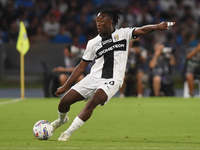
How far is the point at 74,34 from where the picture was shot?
63.8 ft

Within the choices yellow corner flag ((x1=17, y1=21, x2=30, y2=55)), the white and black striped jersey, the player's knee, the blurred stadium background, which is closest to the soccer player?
the white and black striped jersey

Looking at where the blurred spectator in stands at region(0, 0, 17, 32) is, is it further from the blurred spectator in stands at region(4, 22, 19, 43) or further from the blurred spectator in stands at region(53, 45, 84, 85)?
the blurred spectator in stands at region(53, 45, 84, 85)

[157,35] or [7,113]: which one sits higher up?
[157,35]

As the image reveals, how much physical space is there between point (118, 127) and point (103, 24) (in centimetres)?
226

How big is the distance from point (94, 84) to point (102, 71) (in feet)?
0.78

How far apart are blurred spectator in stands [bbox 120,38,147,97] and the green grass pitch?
2777 mm

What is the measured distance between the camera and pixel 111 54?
662cm

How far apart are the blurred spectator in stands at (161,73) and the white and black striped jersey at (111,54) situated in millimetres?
8412

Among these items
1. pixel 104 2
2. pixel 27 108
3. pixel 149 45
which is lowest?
pixel 27 108

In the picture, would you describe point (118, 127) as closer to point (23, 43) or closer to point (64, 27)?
point (23, 43)

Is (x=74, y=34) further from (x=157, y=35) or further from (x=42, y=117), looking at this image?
(x=42, y=117)

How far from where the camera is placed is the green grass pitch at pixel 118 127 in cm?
604

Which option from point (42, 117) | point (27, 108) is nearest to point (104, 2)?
point (27, 108)

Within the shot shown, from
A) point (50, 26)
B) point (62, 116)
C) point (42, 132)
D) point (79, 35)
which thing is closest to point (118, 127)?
point (62, 116)
